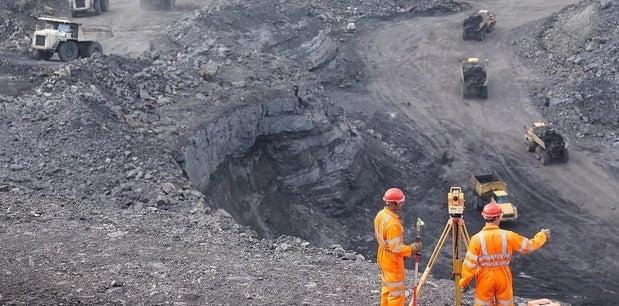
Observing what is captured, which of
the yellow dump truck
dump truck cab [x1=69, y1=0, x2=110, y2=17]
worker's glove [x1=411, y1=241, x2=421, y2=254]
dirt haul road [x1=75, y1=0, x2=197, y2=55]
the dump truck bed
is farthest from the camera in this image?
dump truck cab [x1=69, y1=0, x2=110, y2=17]

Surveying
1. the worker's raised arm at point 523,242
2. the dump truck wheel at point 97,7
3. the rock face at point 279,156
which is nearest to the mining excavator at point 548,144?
the rock face at point 279,156

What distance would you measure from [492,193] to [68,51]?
52.8 feet

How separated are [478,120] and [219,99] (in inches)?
460

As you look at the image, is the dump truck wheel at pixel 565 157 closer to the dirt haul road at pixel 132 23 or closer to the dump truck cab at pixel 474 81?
the dump truck cab at pixel 474 81

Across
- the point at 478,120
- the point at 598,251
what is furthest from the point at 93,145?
the point at 478,120

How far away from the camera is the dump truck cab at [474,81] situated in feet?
100

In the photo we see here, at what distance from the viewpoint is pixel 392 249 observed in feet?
32.7

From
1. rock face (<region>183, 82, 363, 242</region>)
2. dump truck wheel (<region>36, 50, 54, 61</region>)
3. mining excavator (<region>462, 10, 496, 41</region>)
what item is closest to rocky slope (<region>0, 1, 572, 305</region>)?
rock face (<region>183, 82, 363, 242</region>)

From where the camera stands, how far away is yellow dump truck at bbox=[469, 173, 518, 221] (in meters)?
22.2

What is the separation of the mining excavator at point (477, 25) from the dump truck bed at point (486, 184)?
43.3 ft

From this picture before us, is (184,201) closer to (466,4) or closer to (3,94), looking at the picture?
(3,94)

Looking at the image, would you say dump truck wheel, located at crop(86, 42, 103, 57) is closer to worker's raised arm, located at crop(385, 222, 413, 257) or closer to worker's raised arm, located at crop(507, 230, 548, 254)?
worker's raised arm, located at crop(385, 222, 413, 257)

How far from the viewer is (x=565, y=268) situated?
2005cm

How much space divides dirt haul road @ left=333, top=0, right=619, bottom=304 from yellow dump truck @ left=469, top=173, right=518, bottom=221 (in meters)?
0.47
